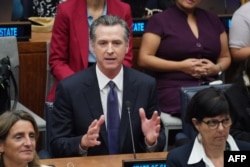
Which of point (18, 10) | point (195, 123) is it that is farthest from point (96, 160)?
point (18, 10)

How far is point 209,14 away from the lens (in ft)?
11.6

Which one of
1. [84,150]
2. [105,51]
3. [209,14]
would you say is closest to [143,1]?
[209,14]

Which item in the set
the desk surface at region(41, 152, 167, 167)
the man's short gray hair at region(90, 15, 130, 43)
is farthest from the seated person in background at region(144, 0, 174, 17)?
the desk surface at region(41, 152, 167, 167)

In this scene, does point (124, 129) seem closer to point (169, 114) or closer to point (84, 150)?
point (84, 150)

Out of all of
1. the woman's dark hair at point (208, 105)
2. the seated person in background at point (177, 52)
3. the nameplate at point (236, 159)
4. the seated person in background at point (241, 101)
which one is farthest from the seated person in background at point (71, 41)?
the nameplate at point (236, 159)

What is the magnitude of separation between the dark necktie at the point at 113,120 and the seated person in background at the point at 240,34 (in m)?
0.98

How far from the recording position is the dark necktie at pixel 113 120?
8.96 ft

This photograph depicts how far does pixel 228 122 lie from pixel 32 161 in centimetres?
63

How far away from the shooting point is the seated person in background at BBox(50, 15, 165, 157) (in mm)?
2705

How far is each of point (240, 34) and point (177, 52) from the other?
348mm

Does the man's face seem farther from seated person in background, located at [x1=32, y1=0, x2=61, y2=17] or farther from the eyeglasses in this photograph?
seated person in background, located at [x1=32, y1=0, x2=61, y2=17]

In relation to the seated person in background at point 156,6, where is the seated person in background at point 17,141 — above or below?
below

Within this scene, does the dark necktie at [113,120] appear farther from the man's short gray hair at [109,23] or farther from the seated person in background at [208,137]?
the seated person in background at [208,137]

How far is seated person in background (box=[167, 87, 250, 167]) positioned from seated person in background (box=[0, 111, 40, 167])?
1.43 feet
